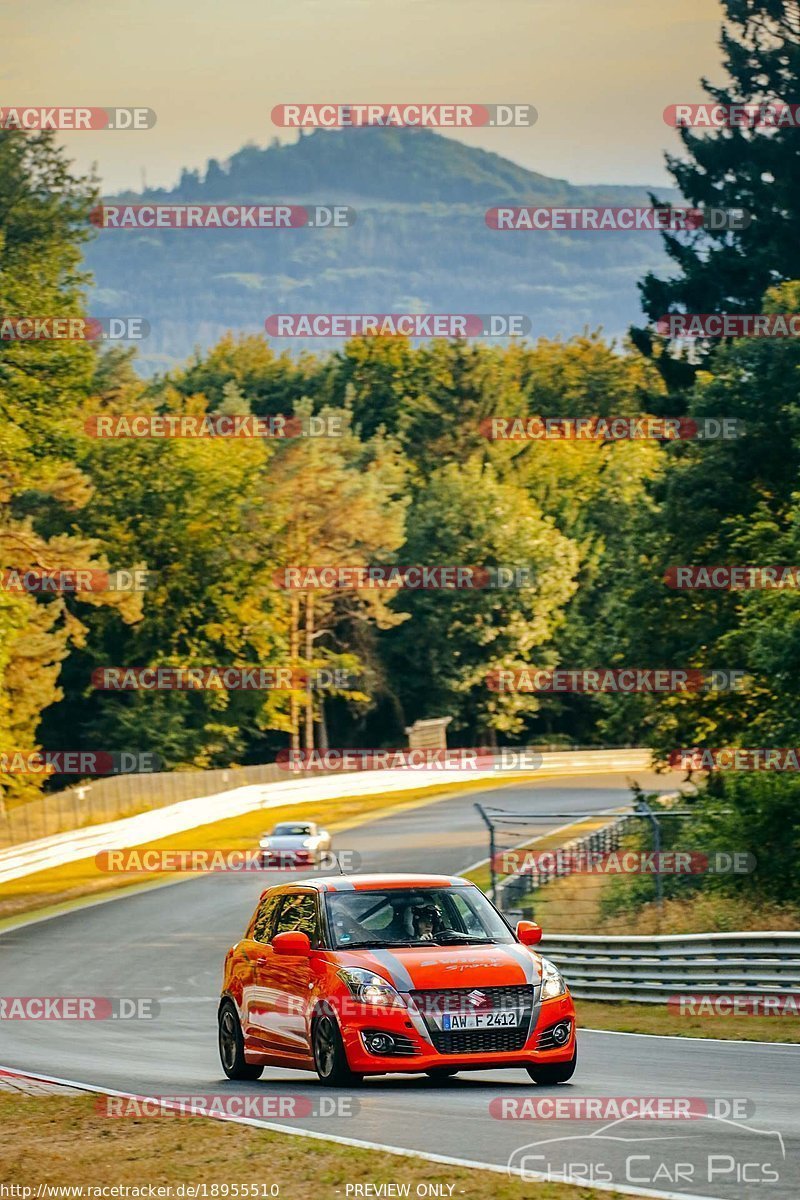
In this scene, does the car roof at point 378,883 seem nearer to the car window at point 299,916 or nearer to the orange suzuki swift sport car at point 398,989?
the orange suzuki swift sport car at point 398,989

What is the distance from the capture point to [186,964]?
30.0 meters

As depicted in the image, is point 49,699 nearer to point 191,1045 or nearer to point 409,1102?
point 191,1045

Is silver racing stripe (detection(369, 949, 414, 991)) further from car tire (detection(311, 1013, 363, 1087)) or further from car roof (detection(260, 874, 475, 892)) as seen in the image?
car roof (detection(260, 874, 475, 892))

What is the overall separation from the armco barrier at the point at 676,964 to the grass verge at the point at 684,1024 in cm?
30

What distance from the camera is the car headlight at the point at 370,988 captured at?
485 inches

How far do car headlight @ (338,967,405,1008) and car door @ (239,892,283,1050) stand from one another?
1287mm

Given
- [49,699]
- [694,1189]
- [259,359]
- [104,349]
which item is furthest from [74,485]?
[694,1189]

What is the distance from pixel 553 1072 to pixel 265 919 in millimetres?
2950

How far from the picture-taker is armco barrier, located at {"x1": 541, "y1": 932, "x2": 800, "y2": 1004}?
62.4 ft

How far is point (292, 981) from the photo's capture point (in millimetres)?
13359

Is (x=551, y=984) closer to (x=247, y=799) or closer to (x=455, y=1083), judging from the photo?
(x=455, y=1083)

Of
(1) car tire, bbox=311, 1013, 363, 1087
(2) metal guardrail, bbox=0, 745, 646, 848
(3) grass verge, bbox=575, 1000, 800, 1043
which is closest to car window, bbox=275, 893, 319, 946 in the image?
(1) car tire, bbox=311, 1013, 363, 1087

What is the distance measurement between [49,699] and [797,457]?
36.7 m

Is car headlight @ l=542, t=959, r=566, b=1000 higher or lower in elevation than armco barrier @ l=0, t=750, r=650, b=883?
higher
